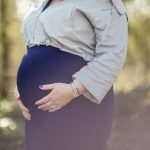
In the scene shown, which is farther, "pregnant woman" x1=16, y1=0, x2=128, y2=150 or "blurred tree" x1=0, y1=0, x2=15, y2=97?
"blurred tree" x1=0, y1=0, x2=15, y2=97

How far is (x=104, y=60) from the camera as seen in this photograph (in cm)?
293

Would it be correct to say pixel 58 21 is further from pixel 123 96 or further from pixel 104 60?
pixel 123 96

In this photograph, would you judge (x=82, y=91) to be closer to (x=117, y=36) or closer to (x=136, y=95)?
(x=117, y=36)

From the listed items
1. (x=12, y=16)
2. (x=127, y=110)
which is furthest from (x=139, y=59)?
(x=127, y=110)

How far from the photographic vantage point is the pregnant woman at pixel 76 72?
295cm

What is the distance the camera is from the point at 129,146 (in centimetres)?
638

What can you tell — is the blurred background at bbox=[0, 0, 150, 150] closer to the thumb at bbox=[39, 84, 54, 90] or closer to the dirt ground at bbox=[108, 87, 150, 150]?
the dirt ground at bbox=[108, 87, 150, 150]

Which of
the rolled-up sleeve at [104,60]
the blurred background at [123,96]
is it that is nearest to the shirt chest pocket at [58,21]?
the rolled-up sleeve at [104,60]

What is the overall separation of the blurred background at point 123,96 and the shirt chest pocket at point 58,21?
2365 millimetres

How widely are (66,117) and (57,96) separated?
116mm

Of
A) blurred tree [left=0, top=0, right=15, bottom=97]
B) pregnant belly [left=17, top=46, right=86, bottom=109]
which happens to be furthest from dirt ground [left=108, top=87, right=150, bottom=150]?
pregnant belly [left=17, top=46, right=86, bottom=109]

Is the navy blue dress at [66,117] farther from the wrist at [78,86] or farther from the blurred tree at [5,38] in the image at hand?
the blurred tree at [5,38]

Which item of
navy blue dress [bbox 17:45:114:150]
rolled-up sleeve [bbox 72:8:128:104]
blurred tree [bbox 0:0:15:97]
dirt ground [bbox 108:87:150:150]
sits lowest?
blurred tree [bbox 0:0:15:97]

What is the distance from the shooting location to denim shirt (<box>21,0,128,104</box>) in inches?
116
